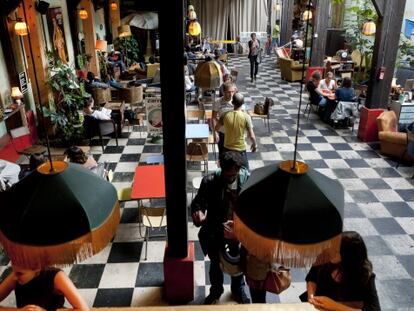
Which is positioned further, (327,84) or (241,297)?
(327,84)

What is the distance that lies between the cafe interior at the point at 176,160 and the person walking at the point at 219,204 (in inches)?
6.9

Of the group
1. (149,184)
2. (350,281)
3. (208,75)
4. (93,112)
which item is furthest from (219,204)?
(93,112)

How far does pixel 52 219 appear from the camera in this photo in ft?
5.44

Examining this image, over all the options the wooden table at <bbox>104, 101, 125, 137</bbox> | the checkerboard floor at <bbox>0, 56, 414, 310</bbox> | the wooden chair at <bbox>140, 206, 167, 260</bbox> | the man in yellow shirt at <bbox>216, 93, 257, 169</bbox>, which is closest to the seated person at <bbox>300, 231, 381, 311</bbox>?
the checkerboard floor at <bbox>0, 56, 414, 310</bbox>

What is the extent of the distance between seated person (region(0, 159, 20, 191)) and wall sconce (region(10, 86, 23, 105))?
209 centimetres

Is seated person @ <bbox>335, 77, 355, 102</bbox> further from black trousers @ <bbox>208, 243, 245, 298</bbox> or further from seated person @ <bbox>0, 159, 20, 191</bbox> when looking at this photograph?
seated person @ <bbox>0, 159, 20, 191</bbox>

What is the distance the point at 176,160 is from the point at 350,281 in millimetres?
1592

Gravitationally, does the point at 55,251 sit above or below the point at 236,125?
above

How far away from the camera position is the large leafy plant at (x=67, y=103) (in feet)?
25.7

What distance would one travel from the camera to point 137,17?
15.0 m

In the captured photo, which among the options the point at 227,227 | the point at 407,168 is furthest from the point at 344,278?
the point at 407,168

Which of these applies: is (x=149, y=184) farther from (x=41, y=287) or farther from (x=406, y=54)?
(x=406, y=54)

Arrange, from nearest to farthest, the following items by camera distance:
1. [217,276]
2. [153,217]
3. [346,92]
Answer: [217,276], [153,217], [346,92]

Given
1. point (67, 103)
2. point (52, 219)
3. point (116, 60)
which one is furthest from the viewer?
point (116, 60)
